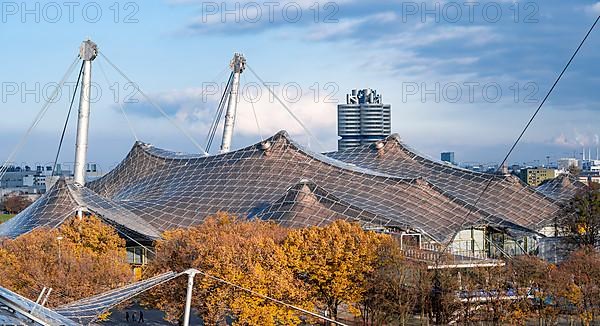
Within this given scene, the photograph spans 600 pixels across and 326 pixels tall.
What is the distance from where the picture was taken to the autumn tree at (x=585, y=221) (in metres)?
64.6

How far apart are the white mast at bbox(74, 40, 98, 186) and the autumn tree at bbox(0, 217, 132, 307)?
78.0 feet

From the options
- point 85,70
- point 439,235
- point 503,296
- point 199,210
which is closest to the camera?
point 503,296

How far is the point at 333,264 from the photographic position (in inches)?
1925

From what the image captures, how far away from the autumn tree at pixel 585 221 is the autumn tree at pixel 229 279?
26.4m

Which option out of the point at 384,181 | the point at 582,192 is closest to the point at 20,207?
the point at 384,181

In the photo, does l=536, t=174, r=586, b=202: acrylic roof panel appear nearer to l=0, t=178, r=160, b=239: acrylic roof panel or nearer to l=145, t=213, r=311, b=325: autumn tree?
l=0, t=178, r=160, b=239: acrylic roof panel

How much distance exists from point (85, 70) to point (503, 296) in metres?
46.4

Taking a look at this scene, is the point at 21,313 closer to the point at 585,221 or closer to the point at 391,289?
the point at 391,289

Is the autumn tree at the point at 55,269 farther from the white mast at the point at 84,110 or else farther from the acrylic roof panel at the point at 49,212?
the white mast at the point at 84,110

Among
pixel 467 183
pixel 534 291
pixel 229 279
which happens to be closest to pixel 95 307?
pixel 229 279

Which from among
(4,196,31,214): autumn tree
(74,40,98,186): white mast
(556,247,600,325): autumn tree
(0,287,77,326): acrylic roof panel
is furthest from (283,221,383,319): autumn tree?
(4,196,31,214): autumn tree

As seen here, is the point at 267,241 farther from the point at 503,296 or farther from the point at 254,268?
the point at 503,296

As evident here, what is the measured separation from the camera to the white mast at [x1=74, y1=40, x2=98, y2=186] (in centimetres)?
7806

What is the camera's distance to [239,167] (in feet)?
265
